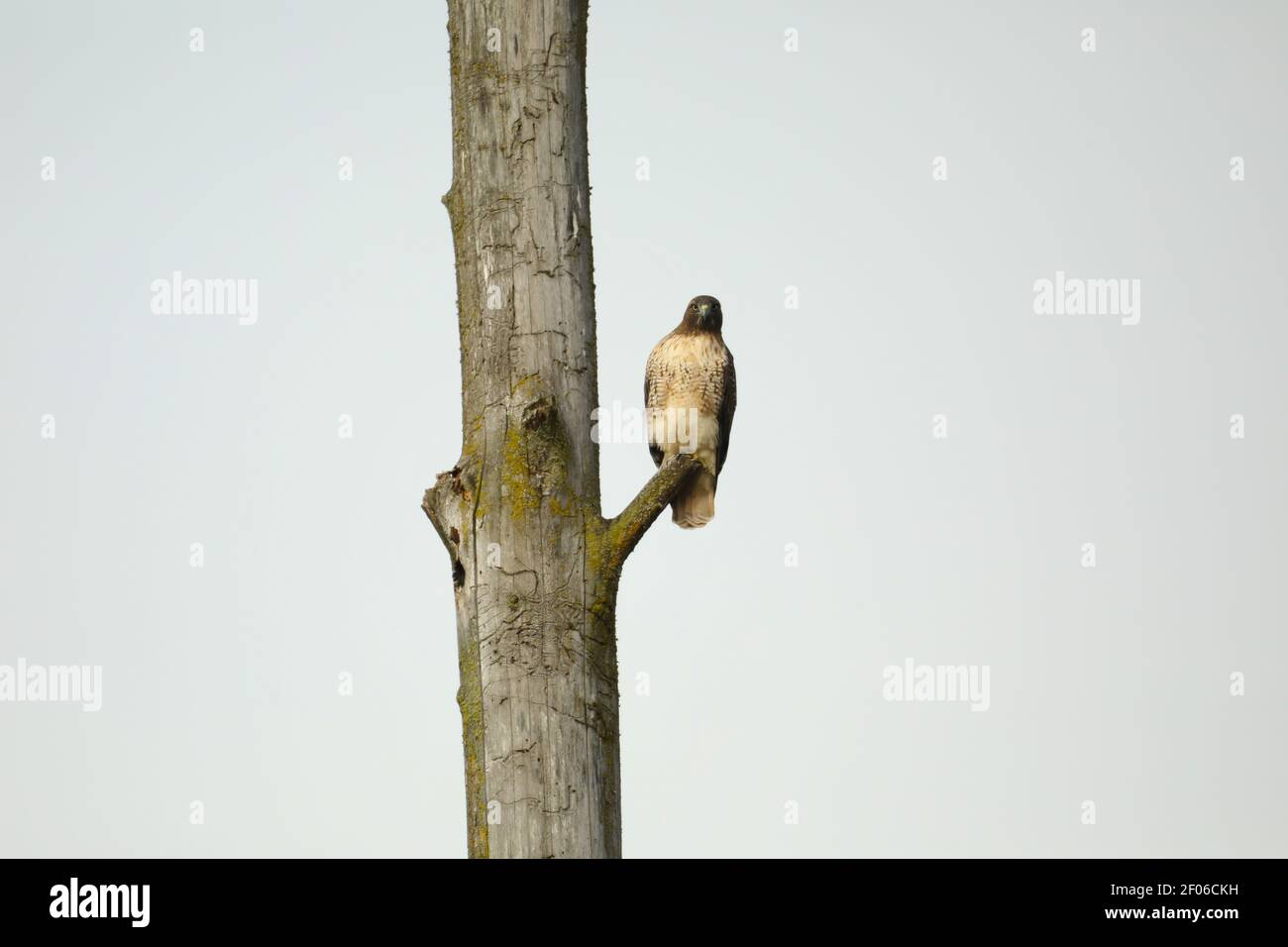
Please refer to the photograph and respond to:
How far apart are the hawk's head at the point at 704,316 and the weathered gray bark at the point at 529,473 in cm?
309

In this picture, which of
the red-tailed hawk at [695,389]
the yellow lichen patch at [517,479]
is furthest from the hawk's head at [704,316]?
the yellow lichen patch at [517,479]

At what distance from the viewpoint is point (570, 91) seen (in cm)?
475

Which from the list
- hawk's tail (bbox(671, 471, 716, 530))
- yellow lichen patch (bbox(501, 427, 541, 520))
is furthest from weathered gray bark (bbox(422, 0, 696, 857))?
hawk's tail (bbox(671, 471, 716, 530))

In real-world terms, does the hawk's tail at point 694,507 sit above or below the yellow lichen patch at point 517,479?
above

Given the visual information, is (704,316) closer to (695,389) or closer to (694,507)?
(695,389)

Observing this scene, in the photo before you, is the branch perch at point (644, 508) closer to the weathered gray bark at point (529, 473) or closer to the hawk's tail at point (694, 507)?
the weathered gray bark at point (529, 473)

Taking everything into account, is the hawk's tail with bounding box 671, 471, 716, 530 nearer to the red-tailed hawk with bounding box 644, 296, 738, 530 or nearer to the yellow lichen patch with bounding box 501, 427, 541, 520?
the red-tailed hawk with bounding box 644, 296, 738, 530

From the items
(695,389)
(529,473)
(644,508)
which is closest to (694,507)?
(695,389)

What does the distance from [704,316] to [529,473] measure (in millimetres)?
3527

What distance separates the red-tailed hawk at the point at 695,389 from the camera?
7.70m

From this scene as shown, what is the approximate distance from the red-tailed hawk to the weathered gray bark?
2.84m

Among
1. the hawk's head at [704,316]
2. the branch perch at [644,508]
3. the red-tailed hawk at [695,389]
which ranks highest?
the hawk's head at [704,316]

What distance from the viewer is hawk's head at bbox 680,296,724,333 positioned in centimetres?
786

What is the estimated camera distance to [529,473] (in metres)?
Answer: 4.52
